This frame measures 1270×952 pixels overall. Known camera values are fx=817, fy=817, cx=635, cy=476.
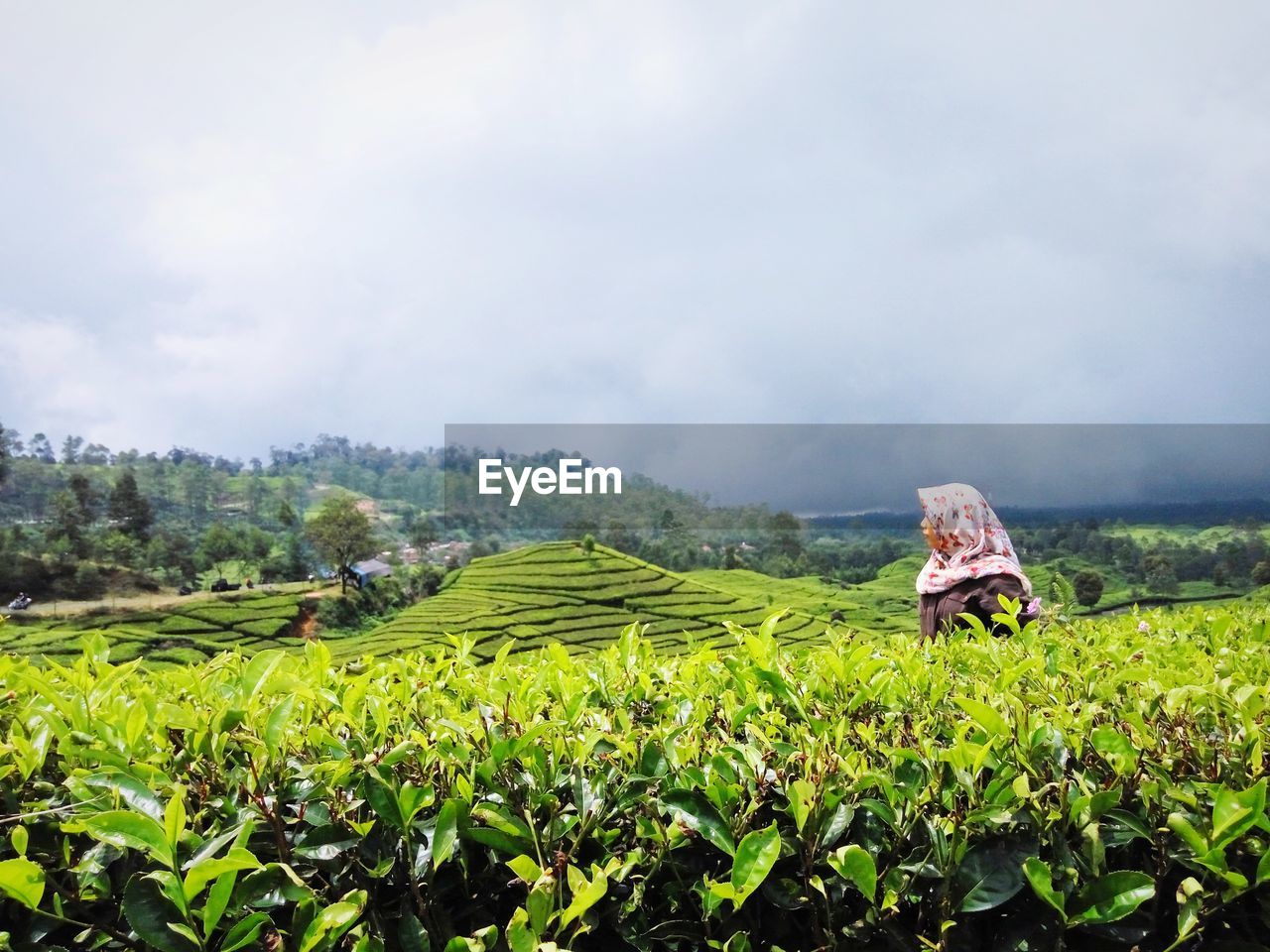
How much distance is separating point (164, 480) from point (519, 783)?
98.7 ft

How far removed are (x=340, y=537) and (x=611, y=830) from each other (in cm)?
2258

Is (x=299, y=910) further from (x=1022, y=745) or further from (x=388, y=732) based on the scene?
(x=1022, y=745)

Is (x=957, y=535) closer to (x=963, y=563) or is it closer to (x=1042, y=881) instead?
(x=963, y=563)

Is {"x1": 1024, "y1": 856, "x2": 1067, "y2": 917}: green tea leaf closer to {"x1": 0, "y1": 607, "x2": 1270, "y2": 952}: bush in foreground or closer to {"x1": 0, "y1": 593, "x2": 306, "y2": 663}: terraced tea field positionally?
{"x1": 0, "y1": 607, "x2": 1270, "y2": 952}: bush in foreground

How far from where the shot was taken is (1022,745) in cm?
120

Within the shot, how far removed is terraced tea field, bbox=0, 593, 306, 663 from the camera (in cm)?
1788

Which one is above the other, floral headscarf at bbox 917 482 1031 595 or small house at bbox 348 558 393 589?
floral headscarf at bbox 917 482 1031 595

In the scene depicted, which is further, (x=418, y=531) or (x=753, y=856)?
(x=418, y=531)

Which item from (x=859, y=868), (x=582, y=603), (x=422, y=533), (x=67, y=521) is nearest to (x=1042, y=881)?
(x=859, y=868)

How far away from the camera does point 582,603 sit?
19.2 meters

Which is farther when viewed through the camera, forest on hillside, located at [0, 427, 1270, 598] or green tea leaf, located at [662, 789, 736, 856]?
forest on hillside, located at [0, 427, 1270, 598]

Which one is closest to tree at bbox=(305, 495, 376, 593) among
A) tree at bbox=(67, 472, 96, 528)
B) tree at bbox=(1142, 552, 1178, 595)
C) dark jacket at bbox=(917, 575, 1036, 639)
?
tree at bbox=(67, 472, 96, 528)

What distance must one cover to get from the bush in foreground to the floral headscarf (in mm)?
3823

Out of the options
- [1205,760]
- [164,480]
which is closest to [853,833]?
[1205,760]
